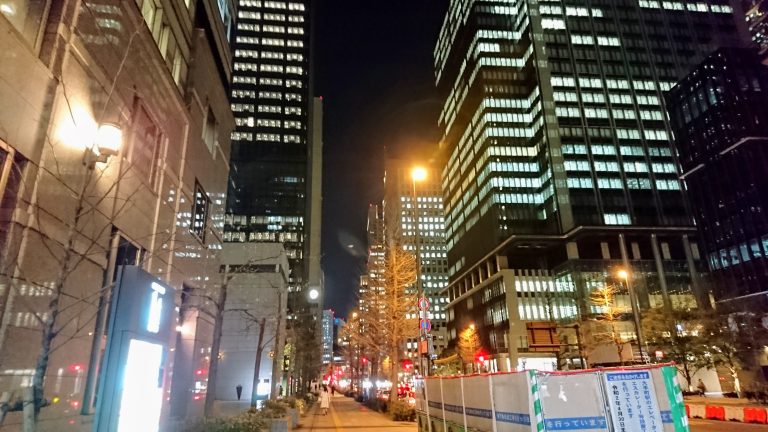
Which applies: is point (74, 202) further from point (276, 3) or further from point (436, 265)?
point (436, 265)

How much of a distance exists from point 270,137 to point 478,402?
11707 cm

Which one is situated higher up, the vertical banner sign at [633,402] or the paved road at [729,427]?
the vertical banner sign at [633,402]

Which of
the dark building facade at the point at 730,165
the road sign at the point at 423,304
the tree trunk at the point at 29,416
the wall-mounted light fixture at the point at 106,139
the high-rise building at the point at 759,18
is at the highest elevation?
the dark building facade at the point at 730,165

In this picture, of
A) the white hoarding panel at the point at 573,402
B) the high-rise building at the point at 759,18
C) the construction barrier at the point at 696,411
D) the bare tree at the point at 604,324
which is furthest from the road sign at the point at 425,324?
the bare tree at the point at 604,324

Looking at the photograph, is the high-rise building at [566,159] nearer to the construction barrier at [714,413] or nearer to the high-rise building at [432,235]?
the construction barrier at [714,413]

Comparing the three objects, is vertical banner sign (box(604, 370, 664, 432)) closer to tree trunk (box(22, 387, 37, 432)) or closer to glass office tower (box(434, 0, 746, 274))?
tree trunk (box(22, 387, 37, 432))

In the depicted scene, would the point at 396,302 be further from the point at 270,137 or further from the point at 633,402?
the point at 270,137

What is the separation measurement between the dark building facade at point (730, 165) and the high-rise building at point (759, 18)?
54772 millimetres

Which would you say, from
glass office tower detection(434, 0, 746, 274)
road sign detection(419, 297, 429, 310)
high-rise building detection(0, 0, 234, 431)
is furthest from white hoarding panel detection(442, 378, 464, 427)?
glass office tower detection(434, 0, 746, 274)

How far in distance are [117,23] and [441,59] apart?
14950cm

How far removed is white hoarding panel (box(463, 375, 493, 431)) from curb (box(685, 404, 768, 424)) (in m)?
15.3

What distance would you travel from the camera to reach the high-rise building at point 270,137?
11625 cm

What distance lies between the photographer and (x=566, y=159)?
91.7 meters

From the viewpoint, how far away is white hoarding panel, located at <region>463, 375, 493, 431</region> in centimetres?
945
